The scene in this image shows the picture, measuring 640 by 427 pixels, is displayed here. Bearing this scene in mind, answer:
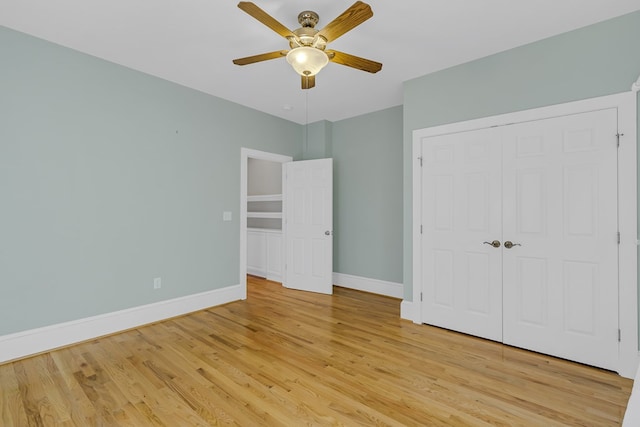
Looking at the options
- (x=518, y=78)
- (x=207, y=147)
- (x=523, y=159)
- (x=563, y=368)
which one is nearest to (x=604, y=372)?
(x=563, y=368)

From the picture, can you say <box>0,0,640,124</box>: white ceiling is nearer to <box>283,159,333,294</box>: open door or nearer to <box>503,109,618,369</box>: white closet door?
<box>503,109,618,369</box>: white closet door

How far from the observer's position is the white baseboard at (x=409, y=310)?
11.0 feet

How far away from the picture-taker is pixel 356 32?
2.54 m

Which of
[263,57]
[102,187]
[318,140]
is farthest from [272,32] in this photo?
[318,140]

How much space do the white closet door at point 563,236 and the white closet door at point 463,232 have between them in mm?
107

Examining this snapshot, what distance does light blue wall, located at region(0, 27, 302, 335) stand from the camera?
2.51m

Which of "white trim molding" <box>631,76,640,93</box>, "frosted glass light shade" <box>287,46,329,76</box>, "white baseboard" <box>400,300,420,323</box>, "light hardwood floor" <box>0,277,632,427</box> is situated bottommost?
"light hardwood floor" <box>0,277,632,427</box>

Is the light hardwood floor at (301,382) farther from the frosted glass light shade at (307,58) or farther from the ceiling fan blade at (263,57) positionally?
the ceiling fan blade at (263,57)

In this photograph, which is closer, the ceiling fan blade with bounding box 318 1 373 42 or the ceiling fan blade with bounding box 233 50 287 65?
the ceiling fan blade with bounding box 318 1 373 42

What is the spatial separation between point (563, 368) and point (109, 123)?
4.66m

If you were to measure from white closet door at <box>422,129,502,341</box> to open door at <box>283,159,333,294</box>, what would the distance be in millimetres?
1603

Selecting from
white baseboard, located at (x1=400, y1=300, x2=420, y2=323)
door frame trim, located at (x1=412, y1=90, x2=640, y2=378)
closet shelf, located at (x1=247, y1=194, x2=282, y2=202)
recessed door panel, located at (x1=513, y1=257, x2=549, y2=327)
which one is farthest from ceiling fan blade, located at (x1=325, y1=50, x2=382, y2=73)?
closet shelf, located at (x1=247, y1=194, x2=282, y2=202)

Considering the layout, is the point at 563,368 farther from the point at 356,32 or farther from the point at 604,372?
the point at 356,32

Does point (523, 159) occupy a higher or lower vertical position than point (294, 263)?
higher
